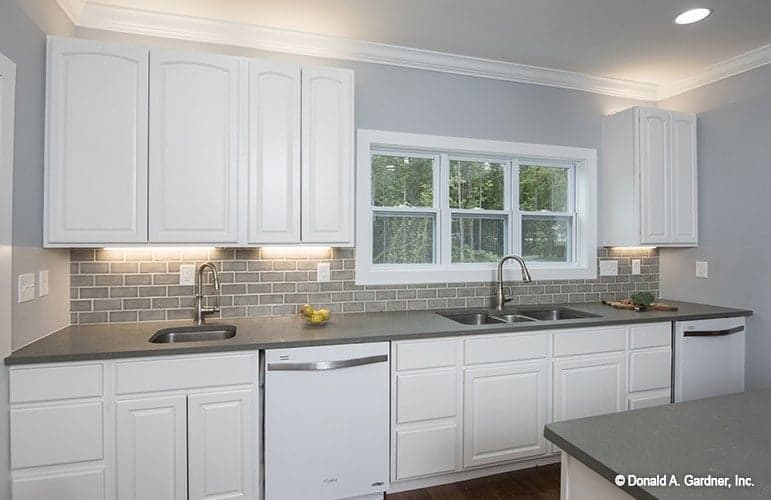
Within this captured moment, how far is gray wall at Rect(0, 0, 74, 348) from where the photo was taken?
6.07 ft

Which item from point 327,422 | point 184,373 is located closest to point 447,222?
point 327,422

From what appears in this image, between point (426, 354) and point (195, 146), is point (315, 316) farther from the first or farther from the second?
point (195, 146)

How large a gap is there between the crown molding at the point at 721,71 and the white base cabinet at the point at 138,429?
12.3ft

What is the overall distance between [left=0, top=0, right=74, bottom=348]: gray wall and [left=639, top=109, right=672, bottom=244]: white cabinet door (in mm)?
3730

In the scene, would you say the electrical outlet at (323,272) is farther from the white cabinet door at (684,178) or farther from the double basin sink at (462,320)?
the white cabinet door at (684,178)

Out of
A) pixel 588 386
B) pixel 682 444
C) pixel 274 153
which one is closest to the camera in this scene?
pixel 682 444

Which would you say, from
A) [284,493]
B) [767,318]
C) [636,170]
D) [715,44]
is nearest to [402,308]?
Answer: [284,493]

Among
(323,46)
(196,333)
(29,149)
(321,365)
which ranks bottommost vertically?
(321,365)

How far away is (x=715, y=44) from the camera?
9.28 feet

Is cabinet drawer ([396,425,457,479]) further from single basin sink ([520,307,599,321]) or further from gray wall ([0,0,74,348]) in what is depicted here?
gray wall ([0,0,74,348])

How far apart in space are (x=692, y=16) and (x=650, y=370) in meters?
2.17

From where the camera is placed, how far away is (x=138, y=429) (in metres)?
1.92

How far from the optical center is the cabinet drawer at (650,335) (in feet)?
9.12

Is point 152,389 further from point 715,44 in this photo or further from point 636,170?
point 715,44
